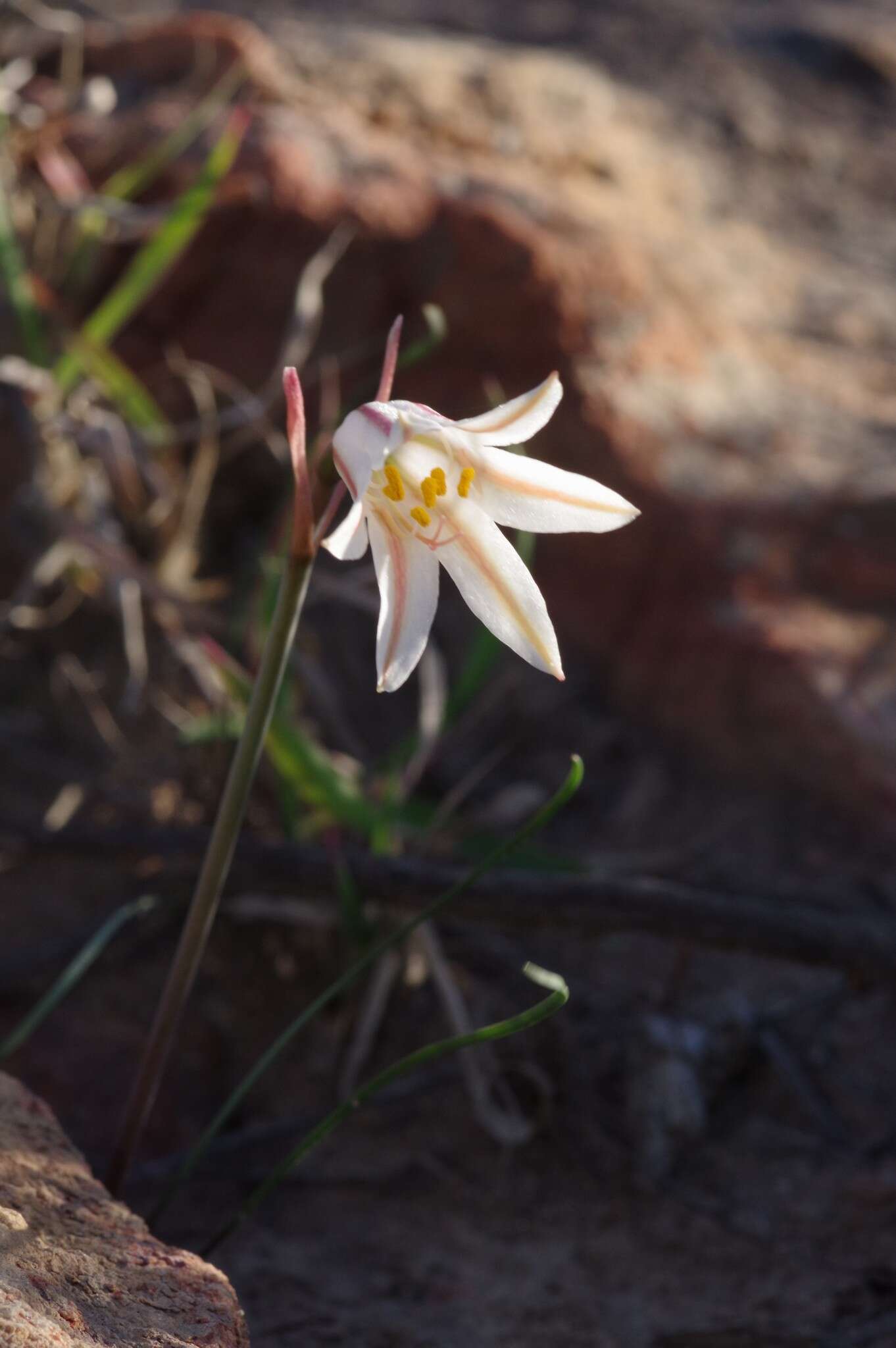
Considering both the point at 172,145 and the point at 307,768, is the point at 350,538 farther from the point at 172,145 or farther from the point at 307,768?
the point at 172,145

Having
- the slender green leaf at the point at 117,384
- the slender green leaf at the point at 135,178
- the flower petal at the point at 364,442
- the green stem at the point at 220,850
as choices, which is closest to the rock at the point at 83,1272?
the green stem at the point at 220,850

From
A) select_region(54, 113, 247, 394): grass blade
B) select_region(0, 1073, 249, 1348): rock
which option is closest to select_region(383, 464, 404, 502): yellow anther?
select_region(0, 1073, 249, 1348): rock

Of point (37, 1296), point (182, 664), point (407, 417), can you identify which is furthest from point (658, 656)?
point (37, 1296)

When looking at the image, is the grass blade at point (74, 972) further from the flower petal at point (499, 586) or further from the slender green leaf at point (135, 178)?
the slender green leaf at point (135, 178)

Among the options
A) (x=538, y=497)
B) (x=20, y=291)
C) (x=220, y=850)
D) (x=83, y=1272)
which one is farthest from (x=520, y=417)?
(x=20, y=291)

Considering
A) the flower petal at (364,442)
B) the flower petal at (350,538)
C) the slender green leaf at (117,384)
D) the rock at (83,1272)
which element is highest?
the slender green leaf at (117,384)

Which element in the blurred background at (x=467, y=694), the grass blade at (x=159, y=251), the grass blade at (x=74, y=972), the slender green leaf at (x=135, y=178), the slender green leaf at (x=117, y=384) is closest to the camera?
the grass blade at (x=74, y=972)
